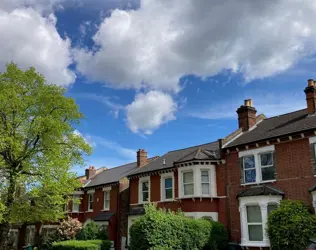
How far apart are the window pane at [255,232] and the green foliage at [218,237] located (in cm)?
161

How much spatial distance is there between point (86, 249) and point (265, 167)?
1344 cm

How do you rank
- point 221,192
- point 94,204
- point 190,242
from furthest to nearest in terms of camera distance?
1. point 94,204
2. point 221,192
3. point 190,242

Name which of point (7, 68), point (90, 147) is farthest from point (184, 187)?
point (7, 68)

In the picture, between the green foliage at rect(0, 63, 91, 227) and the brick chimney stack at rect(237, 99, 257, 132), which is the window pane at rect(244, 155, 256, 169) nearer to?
the brick chimney stack at rect(237, 99, 257, 132)

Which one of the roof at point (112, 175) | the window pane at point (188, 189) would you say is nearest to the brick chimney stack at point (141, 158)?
the roof at point (112, 175)

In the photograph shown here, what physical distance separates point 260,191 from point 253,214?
5.62 ft

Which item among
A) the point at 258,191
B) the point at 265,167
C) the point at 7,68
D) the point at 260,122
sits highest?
the point at 7,68

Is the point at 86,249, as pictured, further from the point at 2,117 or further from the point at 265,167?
the point at 265,167

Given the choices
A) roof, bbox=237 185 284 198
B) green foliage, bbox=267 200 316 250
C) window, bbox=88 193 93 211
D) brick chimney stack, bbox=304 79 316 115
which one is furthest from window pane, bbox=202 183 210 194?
window, bbox=88 193 93 211

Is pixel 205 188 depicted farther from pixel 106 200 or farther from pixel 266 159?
pixel 106 200

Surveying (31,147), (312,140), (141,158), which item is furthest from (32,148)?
(312,140)

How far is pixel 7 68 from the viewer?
23.6 m

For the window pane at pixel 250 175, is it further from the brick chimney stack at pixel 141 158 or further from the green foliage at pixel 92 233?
the green foliage at pixel 92 233

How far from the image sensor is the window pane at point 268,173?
67.7 ft
